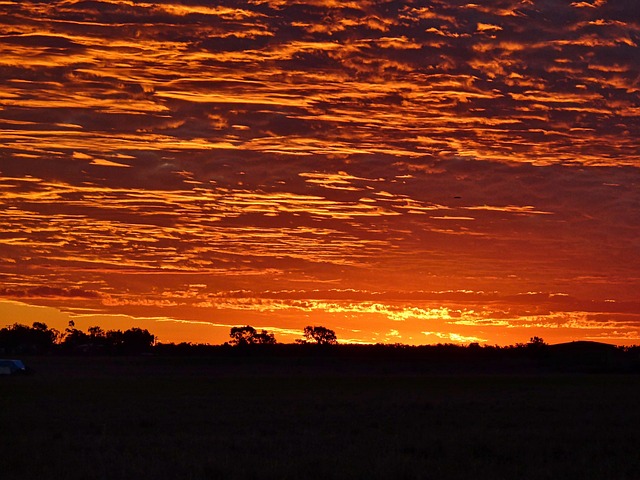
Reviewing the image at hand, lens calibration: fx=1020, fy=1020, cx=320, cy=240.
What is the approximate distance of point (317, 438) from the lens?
2370 centimetres

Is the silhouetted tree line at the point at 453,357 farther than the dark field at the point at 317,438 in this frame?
Yes

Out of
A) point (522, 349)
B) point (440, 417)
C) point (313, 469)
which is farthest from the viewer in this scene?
point (522, 349)

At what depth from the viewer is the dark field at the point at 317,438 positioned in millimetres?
17938

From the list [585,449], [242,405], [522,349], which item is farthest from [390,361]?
[585,449]

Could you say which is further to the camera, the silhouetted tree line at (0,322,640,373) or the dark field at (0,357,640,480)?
the silhouetted tree line at (0,322,640,373)

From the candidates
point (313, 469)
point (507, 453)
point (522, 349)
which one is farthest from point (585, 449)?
point (522, 349)

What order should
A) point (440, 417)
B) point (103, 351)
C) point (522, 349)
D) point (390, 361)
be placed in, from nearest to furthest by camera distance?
1. point (440, 417)
2. point (390, 361)
3. point (522, 349)
4. point (103, 351)

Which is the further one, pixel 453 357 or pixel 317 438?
pixel 453 357

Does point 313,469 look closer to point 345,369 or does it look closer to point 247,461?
point 247,461

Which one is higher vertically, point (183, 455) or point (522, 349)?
point (522, 349)

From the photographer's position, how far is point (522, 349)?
142 m

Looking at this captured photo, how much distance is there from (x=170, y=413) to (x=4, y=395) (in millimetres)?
15212

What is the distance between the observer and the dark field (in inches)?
706

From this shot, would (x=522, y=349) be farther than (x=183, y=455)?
Yes
